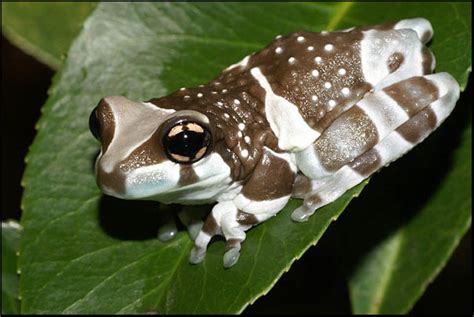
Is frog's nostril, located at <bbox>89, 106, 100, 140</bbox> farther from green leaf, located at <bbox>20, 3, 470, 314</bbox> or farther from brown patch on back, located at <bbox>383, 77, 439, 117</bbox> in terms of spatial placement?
brown patch on back, located at <bbox>383, 77, 439, 117</bbox>

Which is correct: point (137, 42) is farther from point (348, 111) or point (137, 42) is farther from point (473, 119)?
point (473, 119)

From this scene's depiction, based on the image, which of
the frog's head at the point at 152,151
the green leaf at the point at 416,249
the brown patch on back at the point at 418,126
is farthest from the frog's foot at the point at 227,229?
the green leaf at the point at 416,249

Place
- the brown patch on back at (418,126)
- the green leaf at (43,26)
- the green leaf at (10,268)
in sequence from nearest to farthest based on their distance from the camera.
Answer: the brown patch on back at (418,126) < the green leaf at (10,268) < the green leaf at (43,26)

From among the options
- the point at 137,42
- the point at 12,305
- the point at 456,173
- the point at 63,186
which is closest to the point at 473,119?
the point at 456,173

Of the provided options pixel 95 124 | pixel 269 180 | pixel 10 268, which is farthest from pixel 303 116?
pixel 10 268

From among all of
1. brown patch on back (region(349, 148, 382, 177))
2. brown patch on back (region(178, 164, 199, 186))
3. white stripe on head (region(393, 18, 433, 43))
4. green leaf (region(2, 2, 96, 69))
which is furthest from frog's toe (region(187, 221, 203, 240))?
green leaf (region(2, 2, 96, 69))

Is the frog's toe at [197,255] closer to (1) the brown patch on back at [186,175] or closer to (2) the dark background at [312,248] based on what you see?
(1) the brown patch on back at [186,175]

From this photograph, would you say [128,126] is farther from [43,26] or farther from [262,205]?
[43,26]
